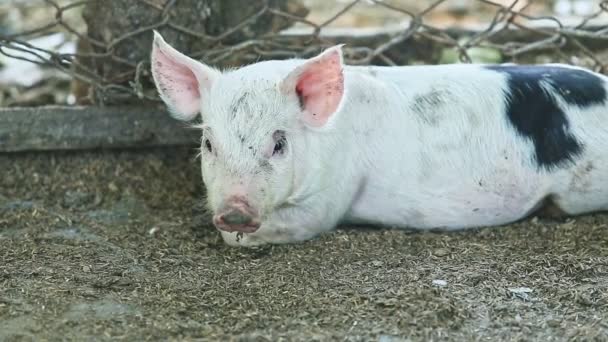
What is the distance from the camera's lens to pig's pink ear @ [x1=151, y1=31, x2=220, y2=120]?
3.39 m

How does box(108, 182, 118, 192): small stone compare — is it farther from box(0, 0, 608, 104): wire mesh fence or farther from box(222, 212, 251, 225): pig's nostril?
box(222, 212, 251, 225): pig's nostril

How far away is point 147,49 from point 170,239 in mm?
997

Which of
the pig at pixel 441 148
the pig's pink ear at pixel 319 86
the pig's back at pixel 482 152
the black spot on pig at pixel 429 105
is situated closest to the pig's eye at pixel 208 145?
the pig at pixel 441 148

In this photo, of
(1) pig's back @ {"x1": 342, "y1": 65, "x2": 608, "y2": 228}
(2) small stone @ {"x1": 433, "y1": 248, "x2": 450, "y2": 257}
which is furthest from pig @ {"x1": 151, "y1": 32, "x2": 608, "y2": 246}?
(2) small stone @ {"x1": 433, "y1": 248, "x2": 450, "y2": 257}

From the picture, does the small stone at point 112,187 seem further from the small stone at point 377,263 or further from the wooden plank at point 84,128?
the small stone at point 377,263

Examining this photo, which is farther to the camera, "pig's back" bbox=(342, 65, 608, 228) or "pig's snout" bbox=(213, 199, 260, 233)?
"pig's back" bbox=(342, 65, 608, 228)

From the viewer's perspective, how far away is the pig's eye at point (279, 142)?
3.30 metres

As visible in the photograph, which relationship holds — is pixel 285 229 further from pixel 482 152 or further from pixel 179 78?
pixel 482 152

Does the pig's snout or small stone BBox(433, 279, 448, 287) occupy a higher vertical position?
the pig's snout

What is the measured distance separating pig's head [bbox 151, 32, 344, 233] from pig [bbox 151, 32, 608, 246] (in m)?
0.02

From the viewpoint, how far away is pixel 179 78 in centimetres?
350

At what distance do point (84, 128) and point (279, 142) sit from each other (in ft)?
4.13

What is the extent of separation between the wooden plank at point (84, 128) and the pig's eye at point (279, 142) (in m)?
1.00

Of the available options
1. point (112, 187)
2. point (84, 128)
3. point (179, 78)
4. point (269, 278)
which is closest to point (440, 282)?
point (269, 278)
